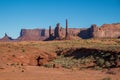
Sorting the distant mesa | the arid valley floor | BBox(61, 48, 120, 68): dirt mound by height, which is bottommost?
the arid valley floor

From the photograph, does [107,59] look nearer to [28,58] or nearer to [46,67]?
[46,67]

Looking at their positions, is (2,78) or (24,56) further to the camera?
(24,56)

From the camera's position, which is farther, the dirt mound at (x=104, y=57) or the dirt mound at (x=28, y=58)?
the dirt mound at (x=28, y=58)

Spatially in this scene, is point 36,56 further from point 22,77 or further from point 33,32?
point 33,32

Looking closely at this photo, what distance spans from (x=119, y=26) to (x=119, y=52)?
451 ft

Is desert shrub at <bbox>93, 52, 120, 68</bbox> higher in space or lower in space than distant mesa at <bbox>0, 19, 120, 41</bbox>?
lower

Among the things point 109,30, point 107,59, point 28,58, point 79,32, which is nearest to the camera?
point 107,59

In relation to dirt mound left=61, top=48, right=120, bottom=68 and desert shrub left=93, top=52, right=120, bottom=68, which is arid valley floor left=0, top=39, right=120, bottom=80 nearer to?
dirt mound left=61, top=48, right=120, bottom=68

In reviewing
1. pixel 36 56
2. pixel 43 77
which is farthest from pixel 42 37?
pixel 43 77

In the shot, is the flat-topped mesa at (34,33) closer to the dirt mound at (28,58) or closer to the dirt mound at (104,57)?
the dirt mound at (28,58)

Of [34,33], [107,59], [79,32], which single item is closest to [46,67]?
[107,59]

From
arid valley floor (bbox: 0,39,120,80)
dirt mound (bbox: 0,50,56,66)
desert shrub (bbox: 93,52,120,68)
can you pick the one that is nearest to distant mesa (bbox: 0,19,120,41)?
dirt mound (bbox: 0,50,56,66)

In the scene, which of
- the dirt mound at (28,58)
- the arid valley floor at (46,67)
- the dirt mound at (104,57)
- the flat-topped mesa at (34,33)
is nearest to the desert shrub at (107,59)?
the dirt mound at (104,57)

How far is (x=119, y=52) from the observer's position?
24844mm
